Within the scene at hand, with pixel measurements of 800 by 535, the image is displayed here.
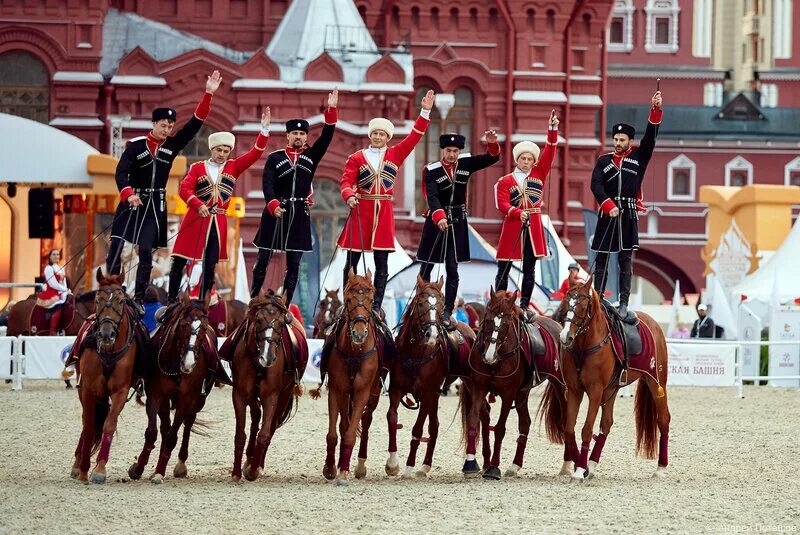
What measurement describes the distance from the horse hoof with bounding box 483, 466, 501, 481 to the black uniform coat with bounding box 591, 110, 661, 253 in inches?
95.9

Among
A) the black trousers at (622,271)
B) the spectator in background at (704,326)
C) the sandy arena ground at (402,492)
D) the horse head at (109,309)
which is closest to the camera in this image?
the sandy arena ground at (402,492)

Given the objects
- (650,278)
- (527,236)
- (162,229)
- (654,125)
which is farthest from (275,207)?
(650,278)

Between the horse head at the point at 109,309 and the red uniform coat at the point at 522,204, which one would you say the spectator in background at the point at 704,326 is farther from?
the horse head at the point at 109,309

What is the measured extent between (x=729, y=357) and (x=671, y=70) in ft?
137

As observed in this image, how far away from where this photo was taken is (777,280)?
109 ft

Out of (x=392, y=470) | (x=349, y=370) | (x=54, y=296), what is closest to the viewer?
(x=349, y=370)

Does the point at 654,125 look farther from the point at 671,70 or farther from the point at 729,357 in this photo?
the point at 671,70

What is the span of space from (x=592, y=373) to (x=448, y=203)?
2248 millimetres

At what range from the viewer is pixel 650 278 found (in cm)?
6338

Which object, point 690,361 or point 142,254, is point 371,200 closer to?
point 142,254

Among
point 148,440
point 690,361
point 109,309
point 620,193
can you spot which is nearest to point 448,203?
point 620,193

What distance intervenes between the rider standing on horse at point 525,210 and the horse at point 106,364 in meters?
3.79

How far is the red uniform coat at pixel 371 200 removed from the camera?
16203 mm

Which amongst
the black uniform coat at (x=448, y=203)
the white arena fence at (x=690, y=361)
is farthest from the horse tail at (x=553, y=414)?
the white arena fence at (x=690, y=361)
